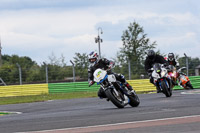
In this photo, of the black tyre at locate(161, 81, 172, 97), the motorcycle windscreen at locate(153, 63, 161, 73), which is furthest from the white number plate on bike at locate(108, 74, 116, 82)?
the motorcycle windscreen at locate(153, 63, 161, 73)


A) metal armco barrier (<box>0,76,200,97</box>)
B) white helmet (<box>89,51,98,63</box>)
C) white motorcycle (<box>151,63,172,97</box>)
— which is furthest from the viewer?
metal armco barrier (<box>0,76,200,97</box>)

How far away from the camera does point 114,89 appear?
11789 millimetres

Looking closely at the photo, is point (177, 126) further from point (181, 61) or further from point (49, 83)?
point (49, 83)

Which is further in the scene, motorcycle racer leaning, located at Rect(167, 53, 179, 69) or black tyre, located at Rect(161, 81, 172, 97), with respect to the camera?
motorcycle racer leaning, located at Rect(167, 53, 179, 69)

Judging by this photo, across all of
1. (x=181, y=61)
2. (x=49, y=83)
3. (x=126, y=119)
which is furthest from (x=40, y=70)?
(x=126, y=119)

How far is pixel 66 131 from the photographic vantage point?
290 inches

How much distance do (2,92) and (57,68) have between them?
3.86 meters

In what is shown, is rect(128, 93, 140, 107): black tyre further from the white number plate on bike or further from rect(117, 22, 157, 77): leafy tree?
rect(117, 22, 157, 77): leafy tree

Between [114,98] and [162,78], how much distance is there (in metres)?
4.29

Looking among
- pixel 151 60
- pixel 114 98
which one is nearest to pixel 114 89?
pixel 114 98

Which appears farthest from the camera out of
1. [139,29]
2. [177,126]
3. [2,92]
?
[139,29]

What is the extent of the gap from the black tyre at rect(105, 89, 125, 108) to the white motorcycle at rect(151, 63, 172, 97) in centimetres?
387

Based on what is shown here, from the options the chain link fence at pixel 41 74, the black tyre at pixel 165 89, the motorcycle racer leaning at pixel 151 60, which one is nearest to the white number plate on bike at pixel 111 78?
the black tyre at pixel 165 89

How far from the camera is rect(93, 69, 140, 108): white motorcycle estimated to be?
460 inches
